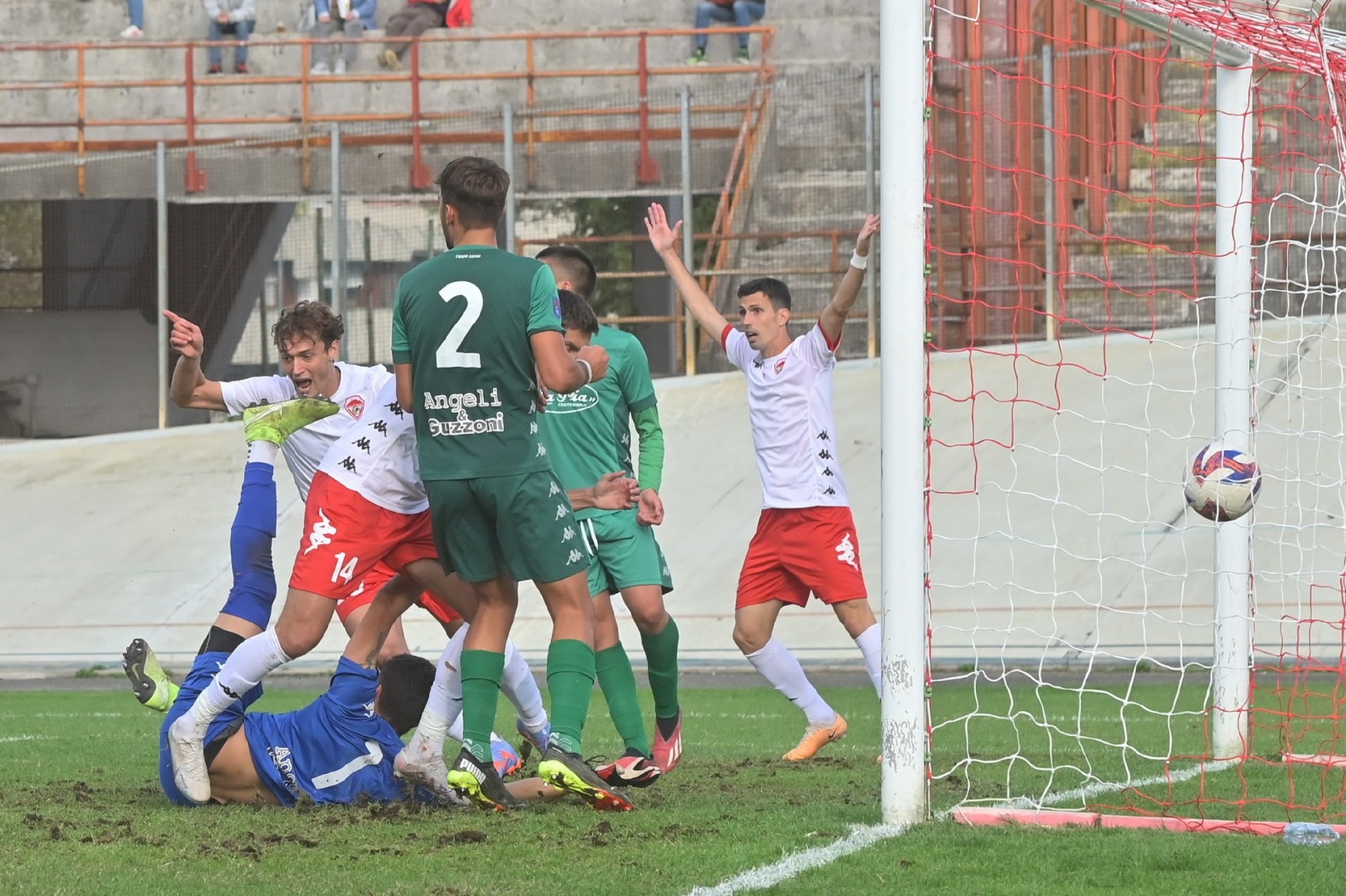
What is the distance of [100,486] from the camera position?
56.5 ft

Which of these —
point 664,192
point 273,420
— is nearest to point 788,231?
point 664,192

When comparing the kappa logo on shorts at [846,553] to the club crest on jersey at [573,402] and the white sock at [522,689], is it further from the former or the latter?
the white sock at [522,689]

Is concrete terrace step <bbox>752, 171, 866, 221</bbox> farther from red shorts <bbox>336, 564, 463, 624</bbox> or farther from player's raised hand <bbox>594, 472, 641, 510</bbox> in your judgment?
player's raised hand <bbox>594, 472, 641, 510</bbox>

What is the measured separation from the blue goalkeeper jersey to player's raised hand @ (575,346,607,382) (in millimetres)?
1239

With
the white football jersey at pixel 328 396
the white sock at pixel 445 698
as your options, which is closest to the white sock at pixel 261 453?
the white football jersey at pixel 328 396

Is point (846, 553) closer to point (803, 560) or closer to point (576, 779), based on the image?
point (803, 560)

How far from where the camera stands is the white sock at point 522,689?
5992 mm

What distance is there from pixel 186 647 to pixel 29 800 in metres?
6.98

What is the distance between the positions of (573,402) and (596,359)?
981 millimetres

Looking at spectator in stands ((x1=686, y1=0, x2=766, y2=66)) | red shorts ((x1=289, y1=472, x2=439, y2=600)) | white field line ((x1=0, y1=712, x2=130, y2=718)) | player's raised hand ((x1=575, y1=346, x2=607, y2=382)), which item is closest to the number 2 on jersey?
player's raised hand ((x1=575, y1=346, x2=607, y2=382))

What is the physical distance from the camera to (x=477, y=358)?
5309 mm

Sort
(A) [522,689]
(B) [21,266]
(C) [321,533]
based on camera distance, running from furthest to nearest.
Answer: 1. (B) [21,266]
2. (A) [522,689]
3. (C) [321,533]

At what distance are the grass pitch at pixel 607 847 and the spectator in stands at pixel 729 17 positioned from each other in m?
17.5

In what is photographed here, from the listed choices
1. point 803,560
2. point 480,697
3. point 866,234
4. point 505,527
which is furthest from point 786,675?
point 505,527
